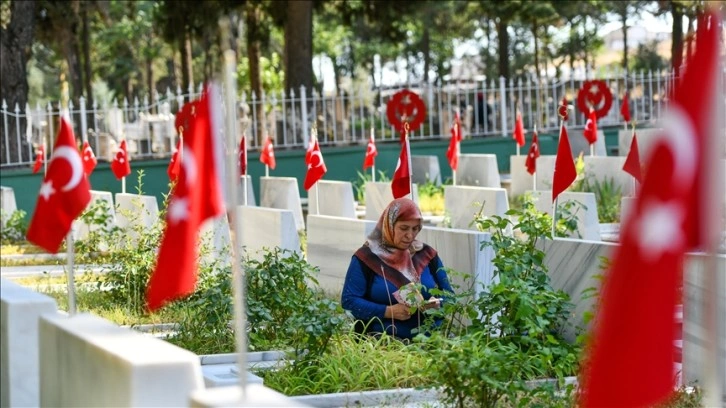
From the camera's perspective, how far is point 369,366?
926 cm

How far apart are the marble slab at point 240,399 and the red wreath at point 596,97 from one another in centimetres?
2110

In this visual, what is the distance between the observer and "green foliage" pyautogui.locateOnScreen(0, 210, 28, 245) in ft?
69.1

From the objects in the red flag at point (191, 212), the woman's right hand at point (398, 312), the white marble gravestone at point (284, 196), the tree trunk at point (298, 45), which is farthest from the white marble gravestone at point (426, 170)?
the red flag at point (191, 212)

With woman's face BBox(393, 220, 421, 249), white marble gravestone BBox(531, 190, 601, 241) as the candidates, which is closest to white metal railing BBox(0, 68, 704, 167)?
white marble gravestone BBox(531, 190, 601, 241)

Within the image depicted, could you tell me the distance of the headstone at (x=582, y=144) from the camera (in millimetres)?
27172

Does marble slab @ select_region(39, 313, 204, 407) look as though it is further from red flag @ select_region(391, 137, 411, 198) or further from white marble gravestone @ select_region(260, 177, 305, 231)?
white marble gravestone @ select_region(260, 177, 305, 231)

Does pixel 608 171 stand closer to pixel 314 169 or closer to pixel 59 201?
pixel 314 169

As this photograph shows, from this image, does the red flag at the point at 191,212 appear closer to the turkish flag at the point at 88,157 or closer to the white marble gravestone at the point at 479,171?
the turkish flag at the point at 88,157

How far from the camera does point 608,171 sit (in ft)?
72.5

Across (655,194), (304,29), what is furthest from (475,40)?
(655,194)

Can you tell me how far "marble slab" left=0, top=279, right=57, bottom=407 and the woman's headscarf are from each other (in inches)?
121

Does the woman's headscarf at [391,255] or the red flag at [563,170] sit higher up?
the red flag at [563,170]

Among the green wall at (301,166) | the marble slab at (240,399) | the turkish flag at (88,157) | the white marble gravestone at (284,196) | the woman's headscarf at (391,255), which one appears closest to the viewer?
the marble slab at (240,399)

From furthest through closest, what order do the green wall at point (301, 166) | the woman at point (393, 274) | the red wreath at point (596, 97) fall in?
the red wreath at point (596, 97) → the green wall at point (301, 166) → the woman at point (393, 274)
